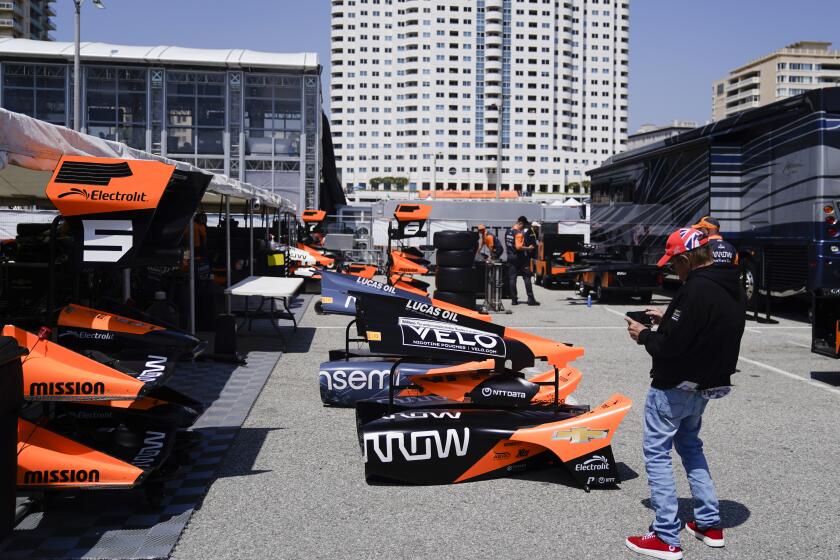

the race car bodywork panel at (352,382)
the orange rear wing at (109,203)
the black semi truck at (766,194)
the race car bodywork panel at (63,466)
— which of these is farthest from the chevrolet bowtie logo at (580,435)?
the black semi truck at (766,194)

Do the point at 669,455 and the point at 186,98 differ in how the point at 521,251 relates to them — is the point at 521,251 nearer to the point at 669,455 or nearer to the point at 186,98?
the point at 669,455

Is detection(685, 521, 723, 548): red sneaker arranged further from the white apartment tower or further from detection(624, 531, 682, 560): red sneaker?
the white apartment tower

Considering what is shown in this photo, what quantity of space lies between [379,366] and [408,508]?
2.68 m

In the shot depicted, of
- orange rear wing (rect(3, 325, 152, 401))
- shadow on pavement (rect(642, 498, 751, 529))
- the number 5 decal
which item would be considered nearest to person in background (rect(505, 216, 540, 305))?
shadow on pavement (rect(642, 498, 751, 529))

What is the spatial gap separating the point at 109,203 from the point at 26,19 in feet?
426

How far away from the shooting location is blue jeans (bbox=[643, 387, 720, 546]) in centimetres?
411

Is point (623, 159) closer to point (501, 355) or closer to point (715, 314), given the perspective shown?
point (501, 355)

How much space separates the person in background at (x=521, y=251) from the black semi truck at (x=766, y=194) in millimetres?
3636

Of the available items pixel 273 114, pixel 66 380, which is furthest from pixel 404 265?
pixel 273 114

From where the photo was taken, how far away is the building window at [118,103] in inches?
1786

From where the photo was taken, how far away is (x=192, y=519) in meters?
4.57

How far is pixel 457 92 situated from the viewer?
13425 cm

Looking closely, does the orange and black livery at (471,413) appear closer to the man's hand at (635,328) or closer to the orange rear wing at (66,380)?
the man's hand at (635,328)

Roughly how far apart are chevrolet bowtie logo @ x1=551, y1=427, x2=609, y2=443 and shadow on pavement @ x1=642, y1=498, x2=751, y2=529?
19.2 inches
